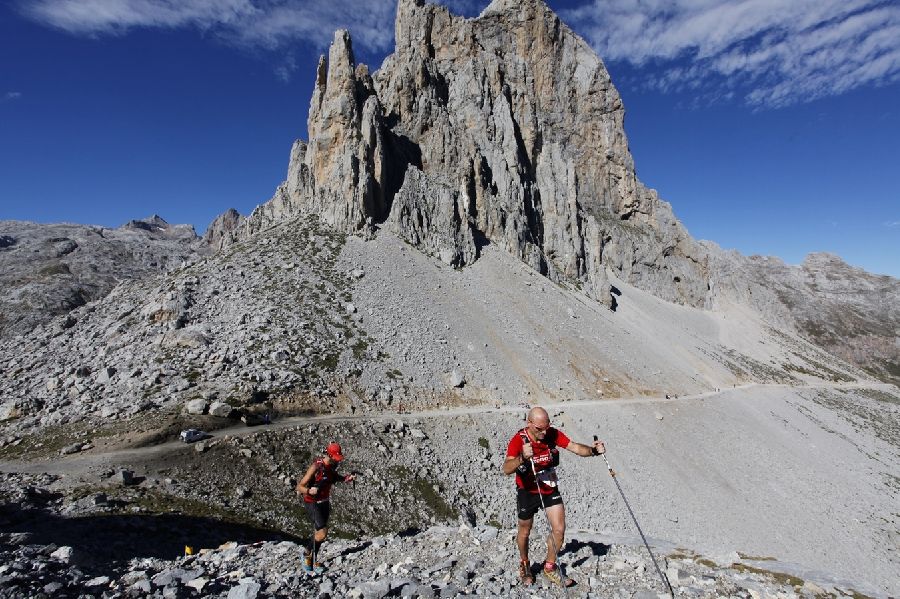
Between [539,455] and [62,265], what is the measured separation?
586ft

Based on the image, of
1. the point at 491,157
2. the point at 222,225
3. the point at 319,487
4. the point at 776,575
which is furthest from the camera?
the point at 222,225

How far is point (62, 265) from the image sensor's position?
139m

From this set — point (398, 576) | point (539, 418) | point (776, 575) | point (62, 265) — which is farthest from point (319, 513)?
point (62, 265)

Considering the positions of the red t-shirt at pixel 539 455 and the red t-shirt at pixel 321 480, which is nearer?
the red t-shirt at pixel 539 455

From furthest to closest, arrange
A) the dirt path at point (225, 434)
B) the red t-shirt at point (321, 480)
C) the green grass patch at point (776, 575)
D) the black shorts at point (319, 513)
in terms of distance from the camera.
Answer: the dirt path at point (225, 434) → the red t-shirt at point (321, 480) → the black shorts at point (319, 513) → the green grass patch at point (776, 575)

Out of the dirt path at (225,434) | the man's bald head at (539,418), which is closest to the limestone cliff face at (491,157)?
the dirt path at (225,434)

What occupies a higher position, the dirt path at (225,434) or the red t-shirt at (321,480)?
the red t-shirt at (321,480)

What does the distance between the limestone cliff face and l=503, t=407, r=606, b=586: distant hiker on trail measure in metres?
66.4

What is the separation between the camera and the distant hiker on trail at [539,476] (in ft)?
29.6

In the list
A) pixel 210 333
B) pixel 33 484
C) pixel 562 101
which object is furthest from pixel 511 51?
pixel 33 484

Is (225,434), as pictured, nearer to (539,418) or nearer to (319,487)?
(319,487)

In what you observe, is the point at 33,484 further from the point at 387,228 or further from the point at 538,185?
the point at 538,185

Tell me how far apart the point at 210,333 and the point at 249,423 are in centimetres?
1464

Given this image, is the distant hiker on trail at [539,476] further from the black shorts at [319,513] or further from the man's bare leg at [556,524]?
the black shorts at [319,513]
